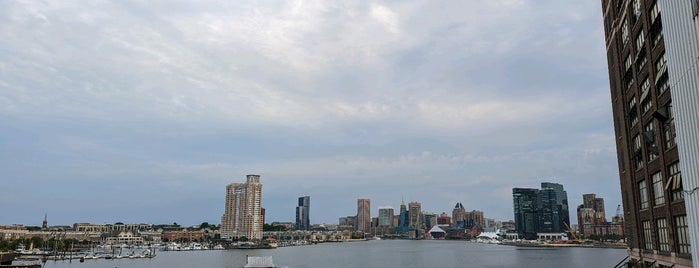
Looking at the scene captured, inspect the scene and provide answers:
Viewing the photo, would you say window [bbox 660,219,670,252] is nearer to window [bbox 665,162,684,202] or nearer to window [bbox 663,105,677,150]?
window [bbox 665,162,684,202]

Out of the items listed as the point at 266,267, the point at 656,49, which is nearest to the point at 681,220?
the point at 656,49

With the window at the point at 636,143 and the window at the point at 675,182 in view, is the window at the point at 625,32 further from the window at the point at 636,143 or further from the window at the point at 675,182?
the window at the point at 675,182

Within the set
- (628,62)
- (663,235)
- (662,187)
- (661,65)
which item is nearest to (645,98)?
(661,65)

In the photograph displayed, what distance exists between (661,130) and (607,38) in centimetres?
2936

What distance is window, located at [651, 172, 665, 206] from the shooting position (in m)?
45.2

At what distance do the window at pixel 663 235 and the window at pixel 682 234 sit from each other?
2898 millimetres

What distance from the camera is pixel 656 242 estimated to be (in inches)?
1901

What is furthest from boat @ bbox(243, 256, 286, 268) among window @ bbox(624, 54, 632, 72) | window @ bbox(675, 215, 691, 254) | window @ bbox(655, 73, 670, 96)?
window @ bbox(655, 73, 670, 96)

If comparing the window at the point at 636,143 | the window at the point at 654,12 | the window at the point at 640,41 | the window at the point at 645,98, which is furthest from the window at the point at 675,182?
the window at the point at 640,41

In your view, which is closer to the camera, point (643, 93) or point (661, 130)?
point (661, 130)

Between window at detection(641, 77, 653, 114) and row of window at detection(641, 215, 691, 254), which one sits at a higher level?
window at detection(641, 77, 653, 114)

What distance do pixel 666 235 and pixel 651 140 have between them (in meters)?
8.99

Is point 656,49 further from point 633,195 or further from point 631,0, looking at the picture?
point 633,195

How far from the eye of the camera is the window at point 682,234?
39.5 metres
